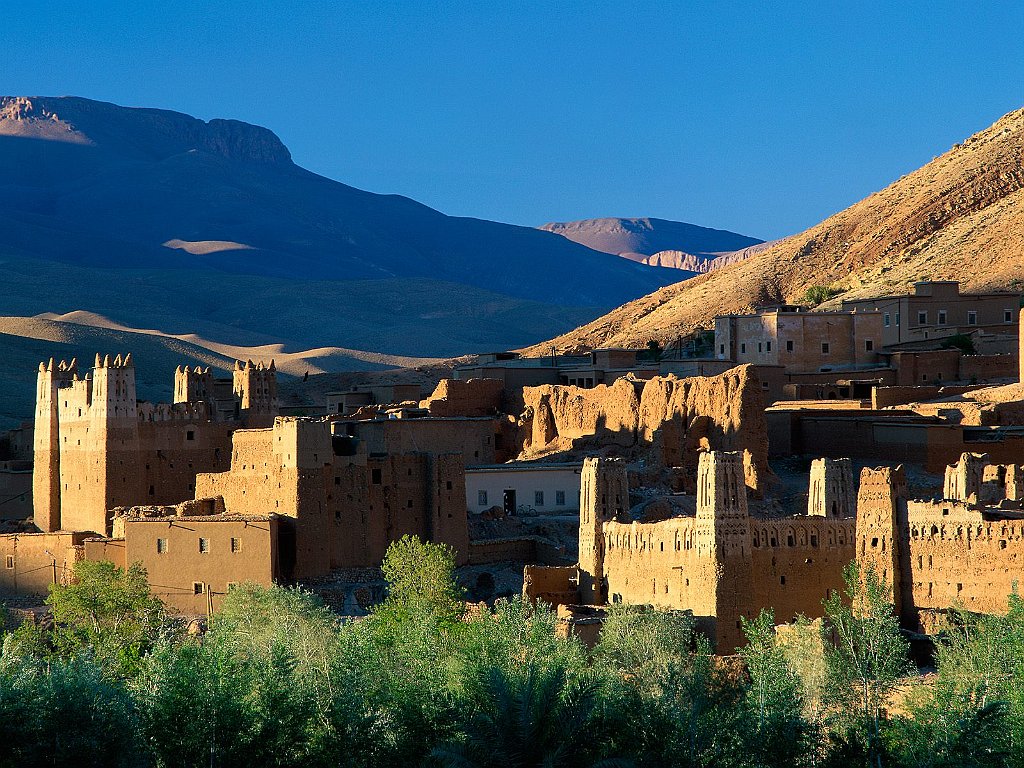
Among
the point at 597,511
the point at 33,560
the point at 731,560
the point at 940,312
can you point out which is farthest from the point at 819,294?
the point at 731,560

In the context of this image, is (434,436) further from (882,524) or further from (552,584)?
(882,524)

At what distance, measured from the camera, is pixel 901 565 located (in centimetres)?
3953

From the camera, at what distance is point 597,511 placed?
4594 cm

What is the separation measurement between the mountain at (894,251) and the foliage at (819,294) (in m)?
0.61

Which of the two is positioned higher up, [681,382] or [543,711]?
[681,382]

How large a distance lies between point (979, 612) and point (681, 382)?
1823 cm

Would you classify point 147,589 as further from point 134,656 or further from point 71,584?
point 134,656

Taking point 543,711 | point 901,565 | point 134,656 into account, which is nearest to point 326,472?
point 134,656

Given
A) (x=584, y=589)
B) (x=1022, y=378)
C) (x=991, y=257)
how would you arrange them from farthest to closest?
(x=991, y=257) < (x=1022, y=378) < (x=584, y=589)

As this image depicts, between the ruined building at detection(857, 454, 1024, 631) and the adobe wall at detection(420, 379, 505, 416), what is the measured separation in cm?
1926

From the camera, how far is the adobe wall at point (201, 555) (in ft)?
152

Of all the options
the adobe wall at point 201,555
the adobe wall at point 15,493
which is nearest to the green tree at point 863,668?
the adobe wall at point 201,555

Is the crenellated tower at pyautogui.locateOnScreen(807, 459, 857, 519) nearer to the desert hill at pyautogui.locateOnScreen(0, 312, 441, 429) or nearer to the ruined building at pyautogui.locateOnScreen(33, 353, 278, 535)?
the ruined building at pyautogui.locateOnScreen(33, 353, 278, 535)

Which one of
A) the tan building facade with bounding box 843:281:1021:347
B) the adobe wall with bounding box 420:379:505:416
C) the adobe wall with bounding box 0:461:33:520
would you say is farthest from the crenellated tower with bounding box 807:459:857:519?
the tan building facade with bounding box 843:281:1021:347
